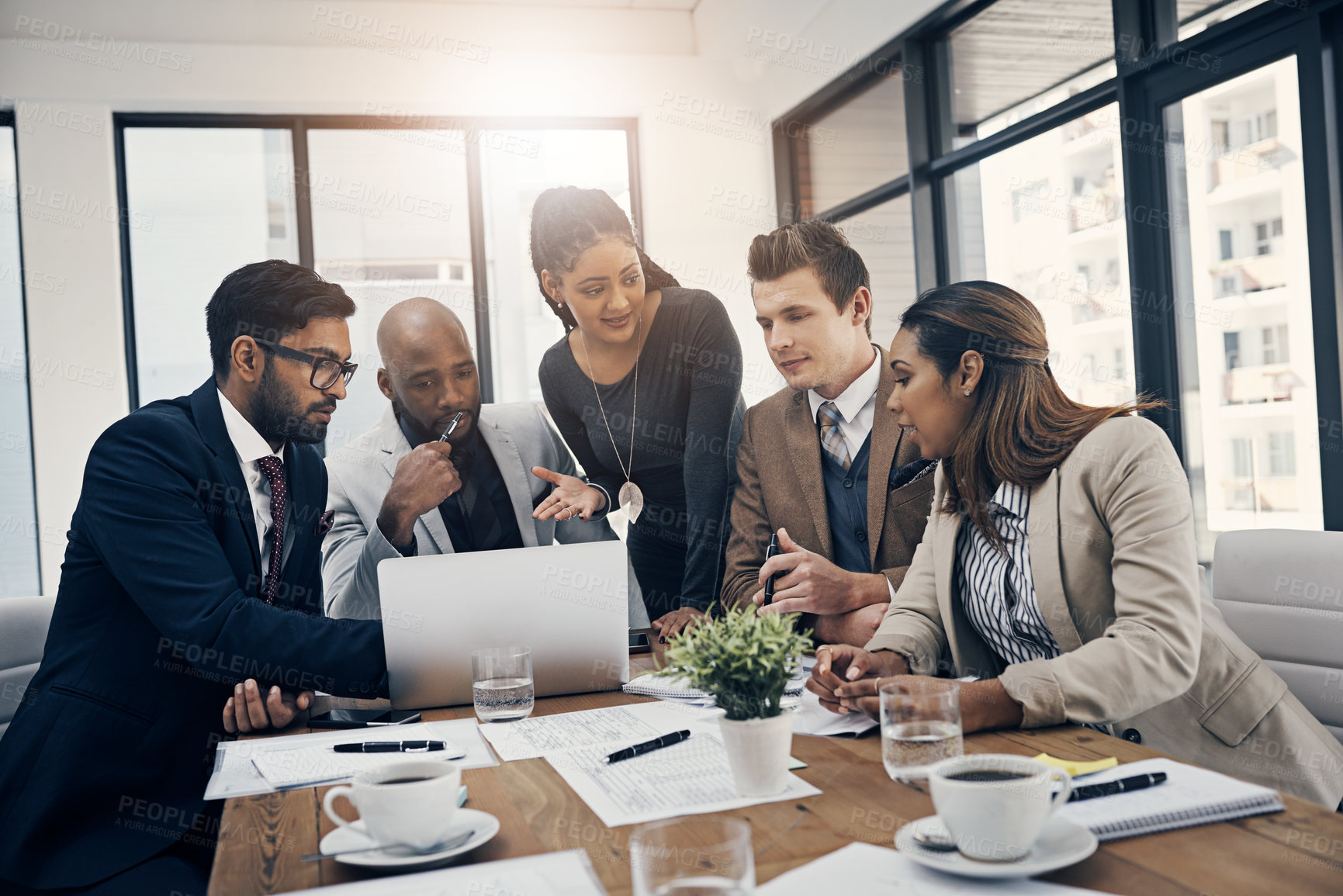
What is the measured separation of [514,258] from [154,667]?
12.6 ft

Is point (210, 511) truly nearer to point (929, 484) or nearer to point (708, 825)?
point (708, 825)

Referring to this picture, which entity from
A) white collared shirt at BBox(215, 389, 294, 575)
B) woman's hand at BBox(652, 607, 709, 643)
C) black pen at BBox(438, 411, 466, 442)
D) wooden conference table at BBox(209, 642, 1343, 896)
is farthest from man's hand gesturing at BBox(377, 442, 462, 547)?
wooden conference table at BBox(209, 642, 1343, 896)

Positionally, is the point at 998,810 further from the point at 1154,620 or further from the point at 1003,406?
the point at 1003,406

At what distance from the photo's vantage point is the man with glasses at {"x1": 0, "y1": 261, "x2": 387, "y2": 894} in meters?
1.58

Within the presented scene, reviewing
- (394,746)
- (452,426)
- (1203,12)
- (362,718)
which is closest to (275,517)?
(362,718)

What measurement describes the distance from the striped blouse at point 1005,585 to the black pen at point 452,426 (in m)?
1.62

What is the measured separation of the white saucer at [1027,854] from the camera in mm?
844

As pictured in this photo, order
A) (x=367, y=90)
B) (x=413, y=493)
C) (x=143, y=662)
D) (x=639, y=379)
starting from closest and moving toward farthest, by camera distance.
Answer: (x=143, y=662), (x=413, y=493), (x=639, y=379), (x=367, y=90)

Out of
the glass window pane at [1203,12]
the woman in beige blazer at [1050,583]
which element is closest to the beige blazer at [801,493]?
the woman in beige blazer at [1050,583]

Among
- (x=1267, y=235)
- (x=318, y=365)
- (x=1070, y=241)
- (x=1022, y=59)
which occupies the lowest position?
(x=318, y=365)

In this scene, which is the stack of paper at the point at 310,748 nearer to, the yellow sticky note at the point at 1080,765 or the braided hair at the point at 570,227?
the yellow sticky note at the point at 1080,765

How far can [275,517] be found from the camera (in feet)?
6.63

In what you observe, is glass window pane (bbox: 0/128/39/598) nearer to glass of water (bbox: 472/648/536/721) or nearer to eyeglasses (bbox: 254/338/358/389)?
eyeglasses (bbox: 254/338/358/389)

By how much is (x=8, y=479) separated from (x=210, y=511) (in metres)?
3.83
